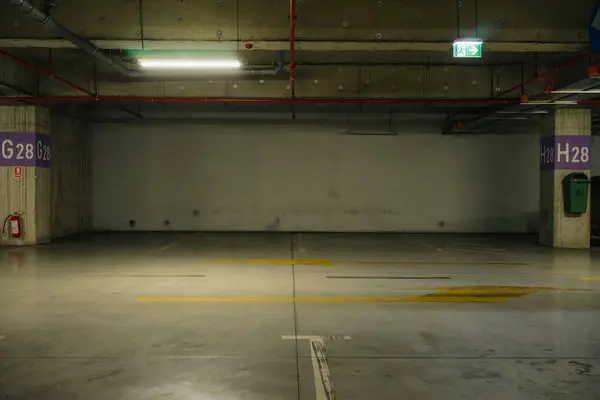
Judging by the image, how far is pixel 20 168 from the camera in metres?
14.1

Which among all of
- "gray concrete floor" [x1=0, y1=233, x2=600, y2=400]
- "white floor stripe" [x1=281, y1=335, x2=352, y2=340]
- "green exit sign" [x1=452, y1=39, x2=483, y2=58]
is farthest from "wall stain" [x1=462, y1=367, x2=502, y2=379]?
"green exit sign" [x1=452, y1=39, x2=483, y2=58]

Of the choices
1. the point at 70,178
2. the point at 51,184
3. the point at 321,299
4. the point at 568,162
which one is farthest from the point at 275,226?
the point at 321,299

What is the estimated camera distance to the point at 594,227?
51.2 feet

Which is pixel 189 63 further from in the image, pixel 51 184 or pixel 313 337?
pixel 51 184

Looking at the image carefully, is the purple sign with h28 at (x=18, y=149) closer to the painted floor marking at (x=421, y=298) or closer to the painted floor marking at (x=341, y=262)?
the painted floor marking at (x=341, y=262)

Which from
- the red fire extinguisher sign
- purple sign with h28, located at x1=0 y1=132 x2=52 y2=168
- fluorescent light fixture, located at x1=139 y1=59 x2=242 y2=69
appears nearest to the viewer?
fluorescent light fixture, located at x1=139 y1=59 x2=242 y2=69

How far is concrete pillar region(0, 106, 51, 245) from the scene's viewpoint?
14.1 m

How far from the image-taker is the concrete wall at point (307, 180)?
18.9 metres

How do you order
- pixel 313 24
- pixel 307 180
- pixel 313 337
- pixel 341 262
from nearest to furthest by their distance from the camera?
pixel 313 337, pixel 313 24, pixel 341 262, pixel 307 180

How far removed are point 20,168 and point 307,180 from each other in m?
9.21

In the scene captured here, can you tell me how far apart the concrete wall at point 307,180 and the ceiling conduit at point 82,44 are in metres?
5.80

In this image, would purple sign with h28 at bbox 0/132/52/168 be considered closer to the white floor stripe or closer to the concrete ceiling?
the concrete ceiling

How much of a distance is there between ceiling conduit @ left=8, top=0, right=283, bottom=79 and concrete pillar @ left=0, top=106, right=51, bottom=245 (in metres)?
3.41

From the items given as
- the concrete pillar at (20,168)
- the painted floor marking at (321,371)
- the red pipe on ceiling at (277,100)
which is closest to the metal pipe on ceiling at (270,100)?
the red pipe on ceiling at (277,100)
